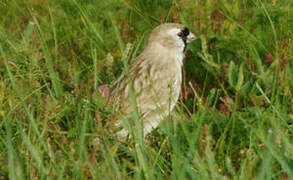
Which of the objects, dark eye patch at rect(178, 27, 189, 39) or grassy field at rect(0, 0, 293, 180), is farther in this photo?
dark eye patch at rect(178, 27, 189, 39)

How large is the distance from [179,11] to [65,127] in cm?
141

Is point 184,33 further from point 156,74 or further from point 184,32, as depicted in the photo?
point 156,74

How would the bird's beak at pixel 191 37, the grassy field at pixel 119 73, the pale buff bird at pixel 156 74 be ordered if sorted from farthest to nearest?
1. the bird's beak at pixel 191 37
2. the pale buff bird at pixel 156 74
3. the grassy field at pixel 119 73

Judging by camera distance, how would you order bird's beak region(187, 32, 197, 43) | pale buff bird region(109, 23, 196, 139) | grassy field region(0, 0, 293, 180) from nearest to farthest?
grassy field region(0, 0, 293, 180) → pale buff bird region(109, 23, 196, 139) → bird's beak region(187, 32, 197, 43)

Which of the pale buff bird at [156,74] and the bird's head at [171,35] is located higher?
the bird's head at [171,35]

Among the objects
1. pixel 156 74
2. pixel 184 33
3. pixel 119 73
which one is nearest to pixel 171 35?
pixel 184 33

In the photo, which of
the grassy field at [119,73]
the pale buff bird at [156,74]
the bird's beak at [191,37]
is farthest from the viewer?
the bird's beak at [191,37]

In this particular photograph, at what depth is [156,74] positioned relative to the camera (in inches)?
167

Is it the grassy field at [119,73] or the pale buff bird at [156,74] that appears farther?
the pale buff bird at [156,74]

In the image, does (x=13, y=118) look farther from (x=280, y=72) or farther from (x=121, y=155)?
(x=280, y=72)

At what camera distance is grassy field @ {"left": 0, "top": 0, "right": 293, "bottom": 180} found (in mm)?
2717

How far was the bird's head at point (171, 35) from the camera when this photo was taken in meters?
4.39

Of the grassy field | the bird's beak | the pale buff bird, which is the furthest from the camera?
the bird's beak

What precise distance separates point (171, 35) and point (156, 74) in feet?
1.13
